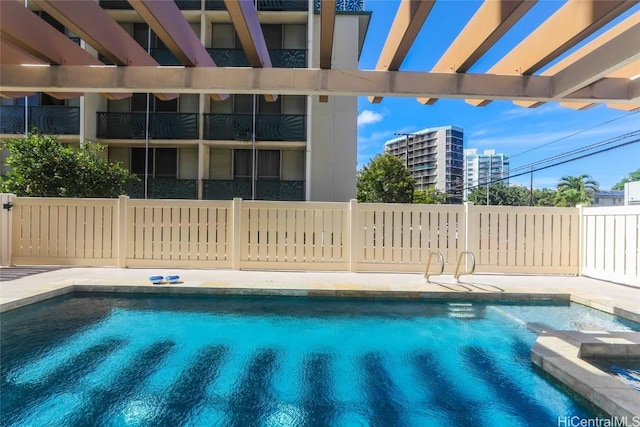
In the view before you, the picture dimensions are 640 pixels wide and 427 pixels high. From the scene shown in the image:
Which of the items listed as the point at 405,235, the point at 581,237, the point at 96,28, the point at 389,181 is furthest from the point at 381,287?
the point at 389,181

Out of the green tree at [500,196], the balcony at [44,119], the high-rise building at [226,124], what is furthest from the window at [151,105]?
the green tree at [500,196]

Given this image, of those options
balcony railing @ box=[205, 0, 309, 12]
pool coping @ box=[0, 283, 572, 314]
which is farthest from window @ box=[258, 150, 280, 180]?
pool coping @ box=[0, 283, 572, 314]

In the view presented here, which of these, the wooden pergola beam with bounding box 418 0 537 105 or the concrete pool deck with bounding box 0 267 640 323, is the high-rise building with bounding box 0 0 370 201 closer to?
the concrete pool deck with bounding box 0 267 640 323

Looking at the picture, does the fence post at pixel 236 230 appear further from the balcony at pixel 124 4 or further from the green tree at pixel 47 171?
the balcony at pixel 124 4

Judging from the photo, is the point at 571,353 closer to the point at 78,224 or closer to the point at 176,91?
the point at 176,91

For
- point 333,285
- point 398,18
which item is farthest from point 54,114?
point 398,18

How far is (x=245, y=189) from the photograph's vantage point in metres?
13.2

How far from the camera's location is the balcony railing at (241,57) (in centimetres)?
1284

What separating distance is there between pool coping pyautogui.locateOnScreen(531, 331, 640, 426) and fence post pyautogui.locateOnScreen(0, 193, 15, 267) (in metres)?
9.14

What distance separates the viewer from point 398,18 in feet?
10.7

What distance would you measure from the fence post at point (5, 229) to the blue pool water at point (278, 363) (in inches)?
126

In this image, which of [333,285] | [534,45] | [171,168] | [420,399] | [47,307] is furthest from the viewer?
[171,168]

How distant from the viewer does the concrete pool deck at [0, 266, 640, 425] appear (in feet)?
11.1

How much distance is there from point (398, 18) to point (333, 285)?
3.90 metres
